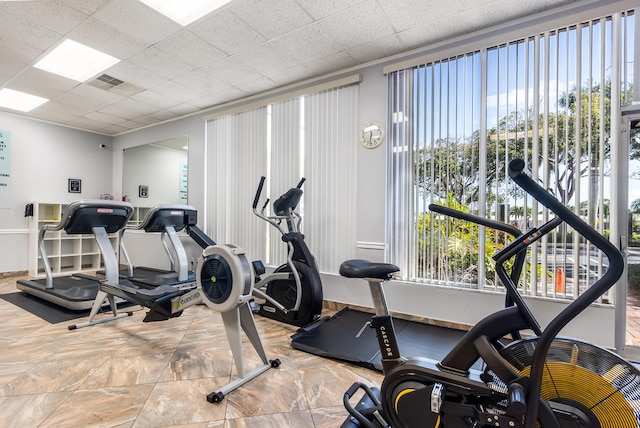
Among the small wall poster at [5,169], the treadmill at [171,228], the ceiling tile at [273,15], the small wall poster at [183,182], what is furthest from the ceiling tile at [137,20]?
the small wall poster at [5,169]

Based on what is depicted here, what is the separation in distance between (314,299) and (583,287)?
2.45m

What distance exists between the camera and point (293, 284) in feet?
11.5

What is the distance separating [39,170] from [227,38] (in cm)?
536

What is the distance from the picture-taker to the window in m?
2.68

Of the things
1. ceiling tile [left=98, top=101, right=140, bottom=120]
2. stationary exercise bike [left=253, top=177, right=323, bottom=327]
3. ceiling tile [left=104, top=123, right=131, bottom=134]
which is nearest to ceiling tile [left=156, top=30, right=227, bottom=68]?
stationary exercise bike [left=253, top=177, right=323, bottom=327]

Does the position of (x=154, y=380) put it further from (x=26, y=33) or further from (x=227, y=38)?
(x=26, y=33)

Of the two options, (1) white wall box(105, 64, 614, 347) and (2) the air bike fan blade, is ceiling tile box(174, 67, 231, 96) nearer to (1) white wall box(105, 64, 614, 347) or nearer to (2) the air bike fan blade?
(1) white wall box(105, 64, 614, 347)

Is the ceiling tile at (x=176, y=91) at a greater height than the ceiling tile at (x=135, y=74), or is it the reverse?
the ceiling tile at (x=176, y=91)

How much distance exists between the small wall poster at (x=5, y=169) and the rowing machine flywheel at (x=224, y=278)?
19.3 feet

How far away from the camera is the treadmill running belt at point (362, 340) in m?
2.64

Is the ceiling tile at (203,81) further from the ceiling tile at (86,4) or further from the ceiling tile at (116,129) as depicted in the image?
the ceiling tile at (116,129)

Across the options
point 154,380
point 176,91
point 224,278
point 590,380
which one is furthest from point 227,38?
point 590,380

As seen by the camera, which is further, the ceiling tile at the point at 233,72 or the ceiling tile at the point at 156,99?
the ceiling tile at the point at 156,99

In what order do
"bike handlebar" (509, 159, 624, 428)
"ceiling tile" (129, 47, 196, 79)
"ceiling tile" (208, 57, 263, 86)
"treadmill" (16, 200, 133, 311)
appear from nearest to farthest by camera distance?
1. "bike handlebar" (509, 159, 624, 428)
2. "treadmill" (16, 200, 133, 311)
3. "ceiling tile" (129, 47, 196, 79)
4. "ceiling tile" (208, 57, 263, 86)
